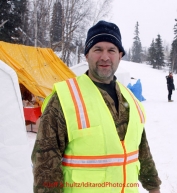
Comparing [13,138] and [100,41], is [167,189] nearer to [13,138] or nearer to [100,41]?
[13,138]

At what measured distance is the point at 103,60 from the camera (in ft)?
4.75

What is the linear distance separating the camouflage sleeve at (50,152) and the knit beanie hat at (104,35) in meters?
0.50

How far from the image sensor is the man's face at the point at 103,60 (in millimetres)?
1457

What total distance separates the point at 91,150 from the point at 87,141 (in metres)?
0.05

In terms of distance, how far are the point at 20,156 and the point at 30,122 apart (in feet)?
11.3

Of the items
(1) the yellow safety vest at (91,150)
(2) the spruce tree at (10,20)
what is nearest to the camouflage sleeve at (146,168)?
(1) the yellow safety vest at (91,150)

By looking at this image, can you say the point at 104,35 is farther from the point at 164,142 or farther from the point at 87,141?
the point at 164,142

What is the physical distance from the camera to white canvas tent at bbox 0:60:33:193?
2.62 metres

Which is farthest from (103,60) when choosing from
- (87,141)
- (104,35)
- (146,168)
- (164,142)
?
(164,142)

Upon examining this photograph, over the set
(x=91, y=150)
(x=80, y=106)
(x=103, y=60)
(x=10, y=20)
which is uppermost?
(x=10, y=20)

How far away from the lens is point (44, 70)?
6934 millimetres

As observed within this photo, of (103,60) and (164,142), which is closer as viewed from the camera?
(103,60)

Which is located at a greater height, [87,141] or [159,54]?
[159,54]

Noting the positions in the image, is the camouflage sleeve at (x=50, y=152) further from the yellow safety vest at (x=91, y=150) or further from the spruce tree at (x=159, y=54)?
the spruce tree at (x=159, y=54)
